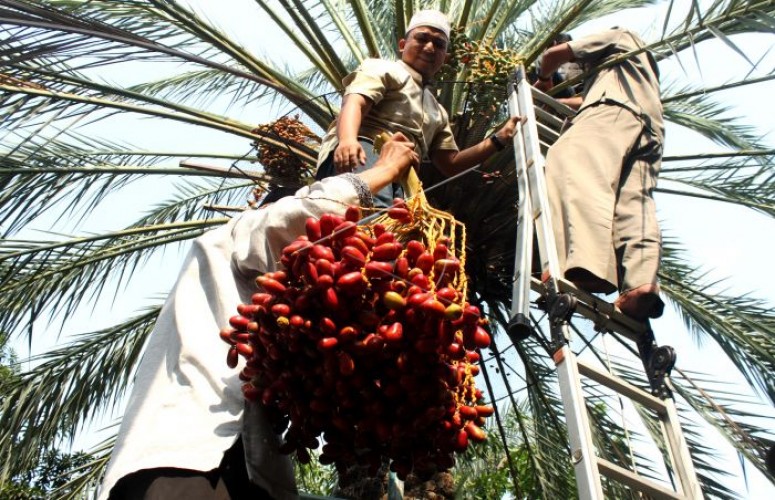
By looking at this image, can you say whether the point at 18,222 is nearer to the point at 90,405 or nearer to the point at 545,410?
the point at 90,405

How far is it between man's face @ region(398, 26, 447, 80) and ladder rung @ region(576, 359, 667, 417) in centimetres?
158

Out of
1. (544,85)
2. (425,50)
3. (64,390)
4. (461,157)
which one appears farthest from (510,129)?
(64,390)

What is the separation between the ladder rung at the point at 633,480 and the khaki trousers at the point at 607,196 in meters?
Answer: 0.71

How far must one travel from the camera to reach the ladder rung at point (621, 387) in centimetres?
256

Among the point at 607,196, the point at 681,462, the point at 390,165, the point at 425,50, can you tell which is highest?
the point at 425,50

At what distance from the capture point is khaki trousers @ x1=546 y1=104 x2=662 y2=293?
2994mm

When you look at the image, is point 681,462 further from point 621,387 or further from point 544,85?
point 544,85

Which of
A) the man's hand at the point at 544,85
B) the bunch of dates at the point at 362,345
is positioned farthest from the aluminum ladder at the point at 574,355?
the man's hand at the point at 544,85

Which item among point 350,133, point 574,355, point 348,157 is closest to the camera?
point 574,355

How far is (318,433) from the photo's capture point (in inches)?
85.7

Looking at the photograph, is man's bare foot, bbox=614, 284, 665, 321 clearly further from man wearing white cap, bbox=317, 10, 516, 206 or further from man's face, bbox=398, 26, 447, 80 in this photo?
man's face, bbox=398, 26, 447, 80

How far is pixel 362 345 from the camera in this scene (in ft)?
6.64

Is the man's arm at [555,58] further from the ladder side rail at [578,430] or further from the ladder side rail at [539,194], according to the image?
the ladder side rail at [578,430]

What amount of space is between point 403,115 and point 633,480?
168 centimetres
